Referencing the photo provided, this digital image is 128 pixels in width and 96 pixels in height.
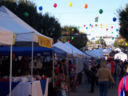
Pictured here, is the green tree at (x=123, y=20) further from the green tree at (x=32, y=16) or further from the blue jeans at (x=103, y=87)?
the blue jeans at (x=103, y=87)

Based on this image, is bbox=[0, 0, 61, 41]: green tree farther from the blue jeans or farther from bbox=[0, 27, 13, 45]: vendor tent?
bbox=[0, 27, 13, 45]: vendor tent

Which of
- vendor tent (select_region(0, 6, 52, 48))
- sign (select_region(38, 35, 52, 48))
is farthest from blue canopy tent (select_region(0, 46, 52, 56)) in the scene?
sign (select_region(38, 35, 52, 48))

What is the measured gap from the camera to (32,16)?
1116 inches

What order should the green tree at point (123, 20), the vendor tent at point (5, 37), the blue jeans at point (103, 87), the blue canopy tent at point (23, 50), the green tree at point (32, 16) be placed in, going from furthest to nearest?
1. the green tree at point (32, 16)
2. the green tree at point (123, 20)
3. the blue canopy tent at point (23, 50)
4. the blue jeans at point (103, 87)
5. the vendor tent at point (5, 37)

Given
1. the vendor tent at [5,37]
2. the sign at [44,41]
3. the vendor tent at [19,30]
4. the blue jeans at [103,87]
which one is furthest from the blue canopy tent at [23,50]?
the vendor tent at [5,37]

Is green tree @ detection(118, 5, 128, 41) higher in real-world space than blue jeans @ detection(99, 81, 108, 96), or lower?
higher

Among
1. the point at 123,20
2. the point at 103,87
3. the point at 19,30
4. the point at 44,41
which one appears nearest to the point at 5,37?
the point at 19,30

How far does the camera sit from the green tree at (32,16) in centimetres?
2722

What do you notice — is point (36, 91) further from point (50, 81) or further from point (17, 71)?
point (17, 71)

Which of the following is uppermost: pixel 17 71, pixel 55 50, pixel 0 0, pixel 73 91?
pixel 0 0

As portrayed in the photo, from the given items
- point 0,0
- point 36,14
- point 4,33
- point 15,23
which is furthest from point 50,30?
point 4,33

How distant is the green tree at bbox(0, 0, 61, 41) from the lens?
27220 mm

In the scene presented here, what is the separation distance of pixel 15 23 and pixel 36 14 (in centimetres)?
2056

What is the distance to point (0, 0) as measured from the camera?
25250mm
